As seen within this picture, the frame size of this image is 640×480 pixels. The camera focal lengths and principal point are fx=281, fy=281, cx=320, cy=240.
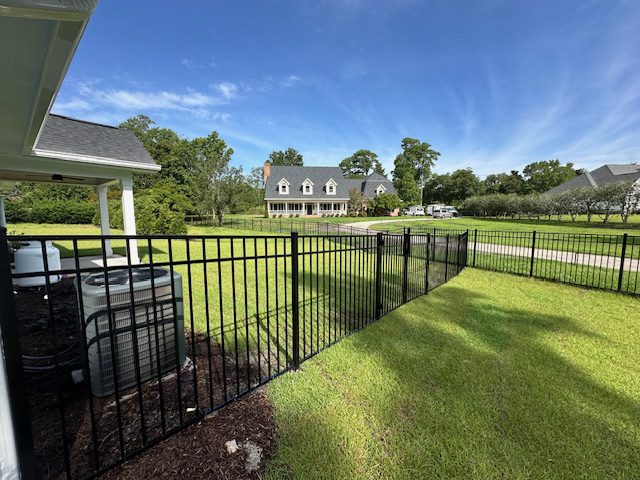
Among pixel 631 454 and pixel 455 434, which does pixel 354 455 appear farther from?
pixel 631 454

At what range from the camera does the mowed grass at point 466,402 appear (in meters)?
2.06

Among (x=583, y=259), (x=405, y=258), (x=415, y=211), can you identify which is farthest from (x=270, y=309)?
(x=415, y=211)

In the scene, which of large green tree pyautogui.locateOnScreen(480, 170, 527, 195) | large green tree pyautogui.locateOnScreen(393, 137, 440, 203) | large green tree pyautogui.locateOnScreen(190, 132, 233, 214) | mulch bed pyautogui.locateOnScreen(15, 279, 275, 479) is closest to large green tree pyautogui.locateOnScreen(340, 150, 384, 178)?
large green tree pyautogui.locateOnScreen(393, 137, 440, 203)

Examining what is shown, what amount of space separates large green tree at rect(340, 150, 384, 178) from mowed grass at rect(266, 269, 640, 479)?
218 ft

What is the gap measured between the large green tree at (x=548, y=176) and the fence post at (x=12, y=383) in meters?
68.6

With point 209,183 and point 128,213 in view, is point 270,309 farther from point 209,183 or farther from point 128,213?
point 209,183

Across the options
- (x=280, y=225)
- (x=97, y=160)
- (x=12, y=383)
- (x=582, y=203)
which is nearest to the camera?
(x=12, y=383)

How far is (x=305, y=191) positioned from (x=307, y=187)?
2.07ft

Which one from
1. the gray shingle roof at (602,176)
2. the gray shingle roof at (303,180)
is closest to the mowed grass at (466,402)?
the gray shingle roof at (303,180)

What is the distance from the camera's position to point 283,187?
126 feet

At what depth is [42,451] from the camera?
2018mm

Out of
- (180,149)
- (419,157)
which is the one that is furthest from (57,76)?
(419,157)

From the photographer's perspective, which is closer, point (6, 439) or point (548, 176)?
point (6, 439)

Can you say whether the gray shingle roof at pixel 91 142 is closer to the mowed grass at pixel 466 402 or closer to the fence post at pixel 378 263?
the fence post at pixel 378 263
